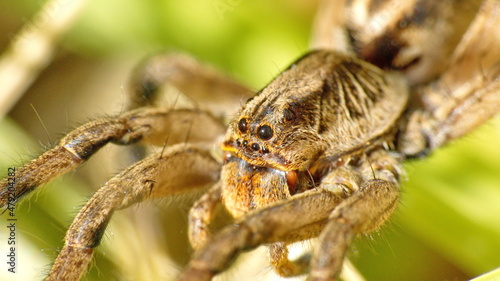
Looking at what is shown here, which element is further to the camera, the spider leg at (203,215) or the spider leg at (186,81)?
the spider leg at (186,81)

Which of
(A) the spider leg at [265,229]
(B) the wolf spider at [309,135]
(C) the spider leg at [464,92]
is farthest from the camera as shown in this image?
(C) the spider leg at [464,92]

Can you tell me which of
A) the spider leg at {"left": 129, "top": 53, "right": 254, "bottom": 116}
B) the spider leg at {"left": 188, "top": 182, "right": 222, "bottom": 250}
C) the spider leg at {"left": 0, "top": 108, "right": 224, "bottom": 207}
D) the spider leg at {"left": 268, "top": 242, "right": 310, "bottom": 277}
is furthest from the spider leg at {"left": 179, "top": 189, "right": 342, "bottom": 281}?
the spider leg at {"left": 129, "top": 53, "right": 254, "bottom": 116}

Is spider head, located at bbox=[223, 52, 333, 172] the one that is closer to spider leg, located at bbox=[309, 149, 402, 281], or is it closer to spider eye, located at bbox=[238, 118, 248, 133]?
→ spider eye, located at bbox=[238, 118, 248, 133]

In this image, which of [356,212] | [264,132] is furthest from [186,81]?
[356,212]

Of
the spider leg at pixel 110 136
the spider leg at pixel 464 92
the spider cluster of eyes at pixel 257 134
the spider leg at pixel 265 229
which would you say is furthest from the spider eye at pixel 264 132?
the spider leg at pixel 464 92

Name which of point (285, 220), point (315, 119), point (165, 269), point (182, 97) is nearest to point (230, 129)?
point (315, 119)

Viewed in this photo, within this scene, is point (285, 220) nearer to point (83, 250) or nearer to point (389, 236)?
point (83, 250)

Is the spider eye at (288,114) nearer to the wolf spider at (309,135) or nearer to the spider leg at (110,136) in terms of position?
the wolf spider at (309,135)

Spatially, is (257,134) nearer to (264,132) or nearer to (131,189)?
(264,132)
